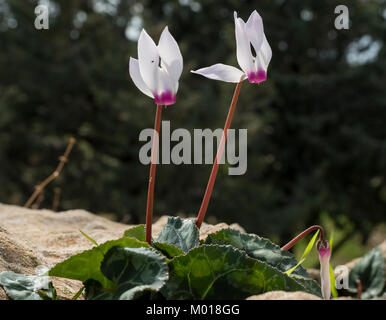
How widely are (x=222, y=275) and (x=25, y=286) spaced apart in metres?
→ 0.42

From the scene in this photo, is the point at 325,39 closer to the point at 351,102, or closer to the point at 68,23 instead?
the point at 351,102

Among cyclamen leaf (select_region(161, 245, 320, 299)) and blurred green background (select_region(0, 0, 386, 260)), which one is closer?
cyclamen leaf (select_region(161, 245, 320, 299))

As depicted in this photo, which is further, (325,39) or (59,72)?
(325,39)

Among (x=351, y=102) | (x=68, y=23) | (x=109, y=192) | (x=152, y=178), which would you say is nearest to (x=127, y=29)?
(x=68, y=23)

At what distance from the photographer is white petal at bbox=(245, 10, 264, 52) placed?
1183 mm

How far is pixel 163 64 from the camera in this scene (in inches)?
45.8

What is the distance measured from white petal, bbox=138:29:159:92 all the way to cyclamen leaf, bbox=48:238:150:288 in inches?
13.5

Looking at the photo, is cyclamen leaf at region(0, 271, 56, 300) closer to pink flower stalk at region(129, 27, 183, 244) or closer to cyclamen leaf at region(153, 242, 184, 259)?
cyclamen leaf at region(153, 242, 184, 259)

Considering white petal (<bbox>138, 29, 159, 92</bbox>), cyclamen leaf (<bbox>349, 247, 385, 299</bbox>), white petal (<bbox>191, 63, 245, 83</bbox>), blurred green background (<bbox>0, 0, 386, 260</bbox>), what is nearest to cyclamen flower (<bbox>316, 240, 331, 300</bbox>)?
white petal (<bbox>191, 63, 245, 83</bbox>)

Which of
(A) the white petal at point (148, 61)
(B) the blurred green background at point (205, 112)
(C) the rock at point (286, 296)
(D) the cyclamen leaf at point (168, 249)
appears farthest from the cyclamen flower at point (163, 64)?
(B) the blurred green background at point (205, 112)

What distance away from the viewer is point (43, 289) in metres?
1.13

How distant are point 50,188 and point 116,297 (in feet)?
21.8

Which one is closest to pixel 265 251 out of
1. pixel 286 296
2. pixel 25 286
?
pixel 286 296
